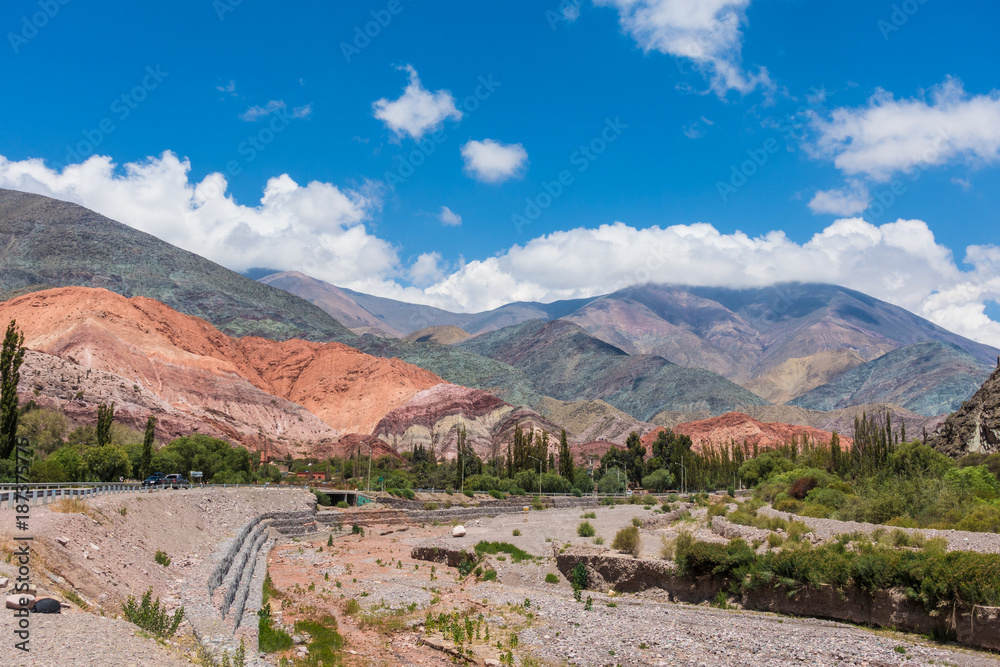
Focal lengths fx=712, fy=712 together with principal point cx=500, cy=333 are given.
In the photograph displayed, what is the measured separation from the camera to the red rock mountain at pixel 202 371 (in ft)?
317

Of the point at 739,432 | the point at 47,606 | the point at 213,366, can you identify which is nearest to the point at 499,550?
the point at 47,606

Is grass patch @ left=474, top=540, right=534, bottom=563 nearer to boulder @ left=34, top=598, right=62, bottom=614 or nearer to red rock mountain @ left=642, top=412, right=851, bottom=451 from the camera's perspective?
boulder @ left=34, top=598, right=62, bottom=614

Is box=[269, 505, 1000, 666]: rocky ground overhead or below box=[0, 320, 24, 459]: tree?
below

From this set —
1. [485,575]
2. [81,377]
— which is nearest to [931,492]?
[485,575]

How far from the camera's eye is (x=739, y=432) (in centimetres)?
14725

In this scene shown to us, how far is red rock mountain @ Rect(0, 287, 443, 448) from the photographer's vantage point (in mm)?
96750

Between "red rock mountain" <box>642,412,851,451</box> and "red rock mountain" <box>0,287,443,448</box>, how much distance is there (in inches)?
2289

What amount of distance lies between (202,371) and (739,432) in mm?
104122

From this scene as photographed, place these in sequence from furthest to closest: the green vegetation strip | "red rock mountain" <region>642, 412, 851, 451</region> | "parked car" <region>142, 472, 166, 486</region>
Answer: "red rock mountain" <region>642, 412, 851, 451</region>
"parked car" <region>142, 472, 166, 486</region>
the green vegetation strip

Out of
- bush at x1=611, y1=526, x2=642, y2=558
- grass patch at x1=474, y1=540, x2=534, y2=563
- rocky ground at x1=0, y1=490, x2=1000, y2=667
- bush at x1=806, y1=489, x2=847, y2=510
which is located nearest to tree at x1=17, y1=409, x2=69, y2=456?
rocky ground at x1=0, y1=490, x2=1000, y2=667

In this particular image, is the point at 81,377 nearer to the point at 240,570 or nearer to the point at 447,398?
the point at 447,398

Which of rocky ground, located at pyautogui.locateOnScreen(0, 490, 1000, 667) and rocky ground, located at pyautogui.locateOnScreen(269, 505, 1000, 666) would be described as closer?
rocky ground, located at pyautogui.locateOnScreen(0, 490, 1000, 667)

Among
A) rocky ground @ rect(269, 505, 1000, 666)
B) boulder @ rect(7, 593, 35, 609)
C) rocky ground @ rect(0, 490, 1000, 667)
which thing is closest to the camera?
boulder @ rect(7, 593, 35, 609)

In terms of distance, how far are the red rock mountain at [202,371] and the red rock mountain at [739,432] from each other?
2289 inches
